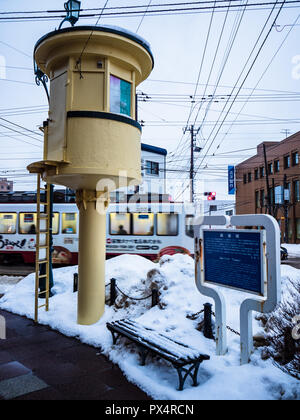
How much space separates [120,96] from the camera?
24.8ft

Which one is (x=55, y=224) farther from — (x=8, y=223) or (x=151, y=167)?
(x=151, y=167)

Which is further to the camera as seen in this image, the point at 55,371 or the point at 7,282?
the point at 7,282

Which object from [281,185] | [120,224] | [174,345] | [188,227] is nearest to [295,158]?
[281,185]

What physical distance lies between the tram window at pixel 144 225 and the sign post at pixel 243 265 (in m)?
10.4

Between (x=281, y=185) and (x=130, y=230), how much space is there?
3073 cm

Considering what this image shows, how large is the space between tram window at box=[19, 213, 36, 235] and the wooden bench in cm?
1253

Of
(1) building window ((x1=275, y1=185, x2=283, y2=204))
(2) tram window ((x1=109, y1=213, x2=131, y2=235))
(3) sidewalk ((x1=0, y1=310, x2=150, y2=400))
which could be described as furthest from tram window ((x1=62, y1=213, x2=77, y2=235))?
(1) building window ((x1=275, y1=185, x2=283, y2=204))

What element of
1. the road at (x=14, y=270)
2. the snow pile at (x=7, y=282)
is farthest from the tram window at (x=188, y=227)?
the road at (x=14, y=270)

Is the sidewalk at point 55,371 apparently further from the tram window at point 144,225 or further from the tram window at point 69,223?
the tram window at point 69,223

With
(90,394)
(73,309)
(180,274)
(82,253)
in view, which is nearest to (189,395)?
(90,394)

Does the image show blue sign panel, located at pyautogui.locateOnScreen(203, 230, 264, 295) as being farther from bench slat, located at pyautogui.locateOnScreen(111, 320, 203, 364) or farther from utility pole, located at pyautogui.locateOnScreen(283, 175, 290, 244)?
utility pole, located at pyautogui.locateOnScreen(283, 175, 290, 244)

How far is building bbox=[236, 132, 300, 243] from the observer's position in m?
37.1

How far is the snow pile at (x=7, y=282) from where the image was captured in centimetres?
1203
